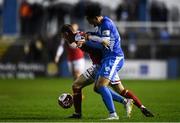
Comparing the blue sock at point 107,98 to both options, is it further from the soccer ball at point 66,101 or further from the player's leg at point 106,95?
the soccer ball at point 66,101

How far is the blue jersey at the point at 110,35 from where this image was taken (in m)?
14.6

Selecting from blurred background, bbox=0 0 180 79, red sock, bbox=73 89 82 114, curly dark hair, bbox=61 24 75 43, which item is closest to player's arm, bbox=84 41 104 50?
curly dark hair, bbox=61 24 75 43

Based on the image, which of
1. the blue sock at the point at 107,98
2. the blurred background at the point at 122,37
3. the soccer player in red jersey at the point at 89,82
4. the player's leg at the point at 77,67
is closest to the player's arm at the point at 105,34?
the soccer player in red jersey at the point at 89,82

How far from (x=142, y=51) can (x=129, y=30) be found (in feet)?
4.18

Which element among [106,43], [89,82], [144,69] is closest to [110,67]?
[106,43]

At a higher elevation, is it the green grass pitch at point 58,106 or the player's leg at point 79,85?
the player's leg at point 79,85

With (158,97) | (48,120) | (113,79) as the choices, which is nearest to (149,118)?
(113,79)

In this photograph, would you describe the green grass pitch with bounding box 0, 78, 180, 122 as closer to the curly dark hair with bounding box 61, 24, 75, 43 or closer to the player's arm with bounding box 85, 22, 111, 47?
the player's arm with bounding box 85, 22, 111, 47

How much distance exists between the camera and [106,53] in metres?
14.9

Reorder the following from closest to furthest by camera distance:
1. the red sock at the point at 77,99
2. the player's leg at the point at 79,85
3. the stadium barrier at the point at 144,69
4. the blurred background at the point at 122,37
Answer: the player's leg at the point at 79,85
the red sock at the point at 77,99
the stadium barrier at the point at 144,69
the blurred background at the point at 122,37

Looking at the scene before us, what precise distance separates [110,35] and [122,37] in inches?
854

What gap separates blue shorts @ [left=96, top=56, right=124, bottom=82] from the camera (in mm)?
14680

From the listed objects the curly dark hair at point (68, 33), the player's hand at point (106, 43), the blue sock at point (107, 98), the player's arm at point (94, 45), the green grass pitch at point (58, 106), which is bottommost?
the green grass pitch at point (58, 106)

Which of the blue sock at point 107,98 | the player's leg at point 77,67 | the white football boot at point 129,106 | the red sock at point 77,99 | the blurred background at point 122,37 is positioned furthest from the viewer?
the blurred background at point 122,37
